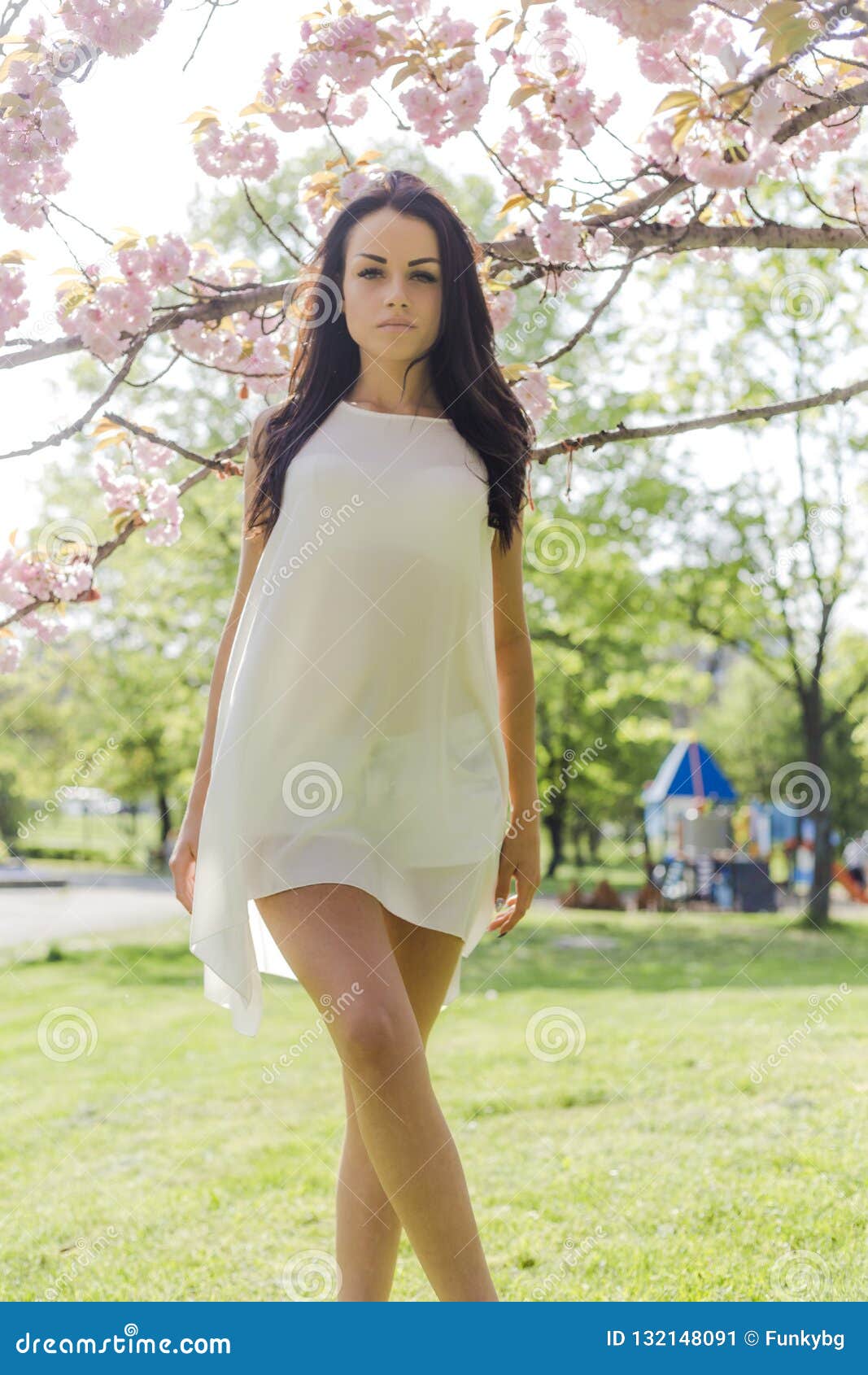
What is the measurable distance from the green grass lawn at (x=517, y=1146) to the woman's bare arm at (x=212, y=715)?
1391mm

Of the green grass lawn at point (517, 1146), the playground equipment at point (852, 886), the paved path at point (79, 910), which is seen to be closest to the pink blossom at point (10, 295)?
the green grass lawn at point (517, 1146)

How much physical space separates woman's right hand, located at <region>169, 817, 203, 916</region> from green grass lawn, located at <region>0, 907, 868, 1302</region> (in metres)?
1.36

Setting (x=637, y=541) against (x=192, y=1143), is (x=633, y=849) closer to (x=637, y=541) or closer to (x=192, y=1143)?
(x=637, y=541)

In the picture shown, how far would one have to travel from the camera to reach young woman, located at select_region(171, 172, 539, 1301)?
76.7 inches

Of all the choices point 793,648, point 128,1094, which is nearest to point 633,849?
point 793,648

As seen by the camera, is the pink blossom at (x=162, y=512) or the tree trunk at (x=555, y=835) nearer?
the pink blossom at (x=162, y=512)

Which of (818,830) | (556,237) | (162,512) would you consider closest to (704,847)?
(818,830)

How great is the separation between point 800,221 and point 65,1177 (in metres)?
14.8

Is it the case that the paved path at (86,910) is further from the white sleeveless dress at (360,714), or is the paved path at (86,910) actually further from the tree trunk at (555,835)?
the white sleeveless dress at (360,714)

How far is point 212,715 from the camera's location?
237 centimetres

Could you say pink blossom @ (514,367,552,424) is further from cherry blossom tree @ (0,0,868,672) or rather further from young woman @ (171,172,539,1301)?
young woman @ (171,172,539,1301)

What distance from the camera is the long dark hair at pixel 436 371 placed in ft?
7.66

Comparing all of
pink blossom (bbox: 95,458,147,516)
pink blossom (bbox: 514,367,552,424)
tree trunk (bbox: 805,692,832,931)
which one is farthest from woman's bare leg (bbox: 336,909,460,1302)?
tree trunk (bbox: 805,692,832,931)

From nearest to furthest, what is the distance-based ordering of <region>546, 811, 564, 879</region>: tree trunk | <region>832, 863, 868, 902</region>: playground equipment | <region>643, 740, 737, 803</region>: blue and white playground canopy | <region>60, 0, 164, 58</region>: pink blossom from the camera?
1. <region>60, 0, 164, 58</region>: pink blossom
2. <region>643, 740, 737, 803</region>: blue and white playground canopy
3. <region>832, 863, 868, 902</region>: playground equipment
4. <region>546, 811, 564, 879</region>: tree trunk
